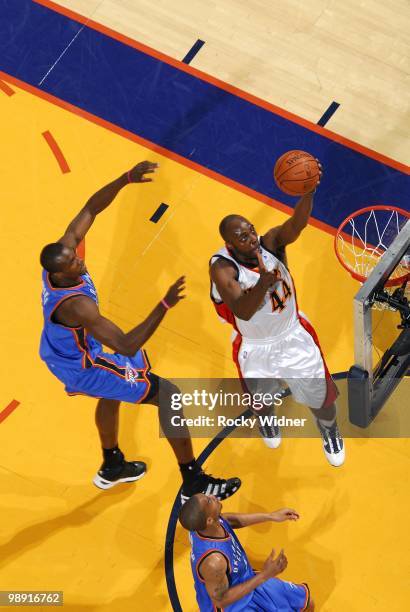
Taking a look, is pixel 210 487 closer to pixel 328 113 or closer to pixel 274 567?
pixel 274 567

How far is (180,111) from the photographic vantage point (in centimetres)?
851

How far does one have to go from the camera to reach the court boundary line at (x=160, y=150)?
7.98 m

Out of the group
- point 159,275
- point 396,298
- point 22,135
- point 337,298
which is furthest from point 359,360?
point 22,135

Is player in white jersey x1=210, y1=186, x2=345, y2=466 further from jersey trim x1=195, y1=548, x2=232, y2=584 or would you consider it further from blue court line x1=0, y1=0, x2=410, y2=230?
blue court line x1=0, y1=0, x2=410, y2=230

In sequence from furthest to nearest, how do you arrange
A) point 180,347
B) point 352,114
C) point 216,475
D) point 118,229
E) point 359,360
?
point 352,114 → point 118,229 → point 180,347 → point 216,475 → point 359,360

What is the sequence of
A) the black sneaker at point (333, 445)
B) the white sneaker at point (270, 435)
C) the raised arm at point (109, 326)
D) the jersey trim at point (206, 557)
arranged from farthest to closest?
the white sneaker at point (270, 435)
the black sneaker at point (333, 445)
the raised arm at point (109, 326)
the jersey trim at point (206, 557)

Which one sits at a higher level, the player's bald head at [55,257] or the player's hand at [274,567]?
the player's bald head at [55,257]

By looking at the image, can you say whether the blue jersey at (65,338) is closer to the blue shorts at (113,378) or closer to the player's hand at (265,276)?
the blue shorts at (113,378)

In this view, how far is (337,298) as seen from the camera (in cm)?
754

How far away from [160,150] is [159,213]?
70 centimetres

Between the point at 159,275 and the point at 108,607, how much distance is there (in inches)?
108

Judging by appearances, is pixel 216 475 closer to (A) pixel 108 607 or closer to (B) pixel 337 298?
(A) pixel 108 607

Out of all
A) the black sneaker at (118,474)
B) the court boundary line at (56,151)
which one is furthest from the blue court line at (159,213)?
the black sneaker at (118,474)

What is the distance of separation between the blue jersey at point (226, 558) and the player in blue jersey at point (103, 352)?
3.39 ft
